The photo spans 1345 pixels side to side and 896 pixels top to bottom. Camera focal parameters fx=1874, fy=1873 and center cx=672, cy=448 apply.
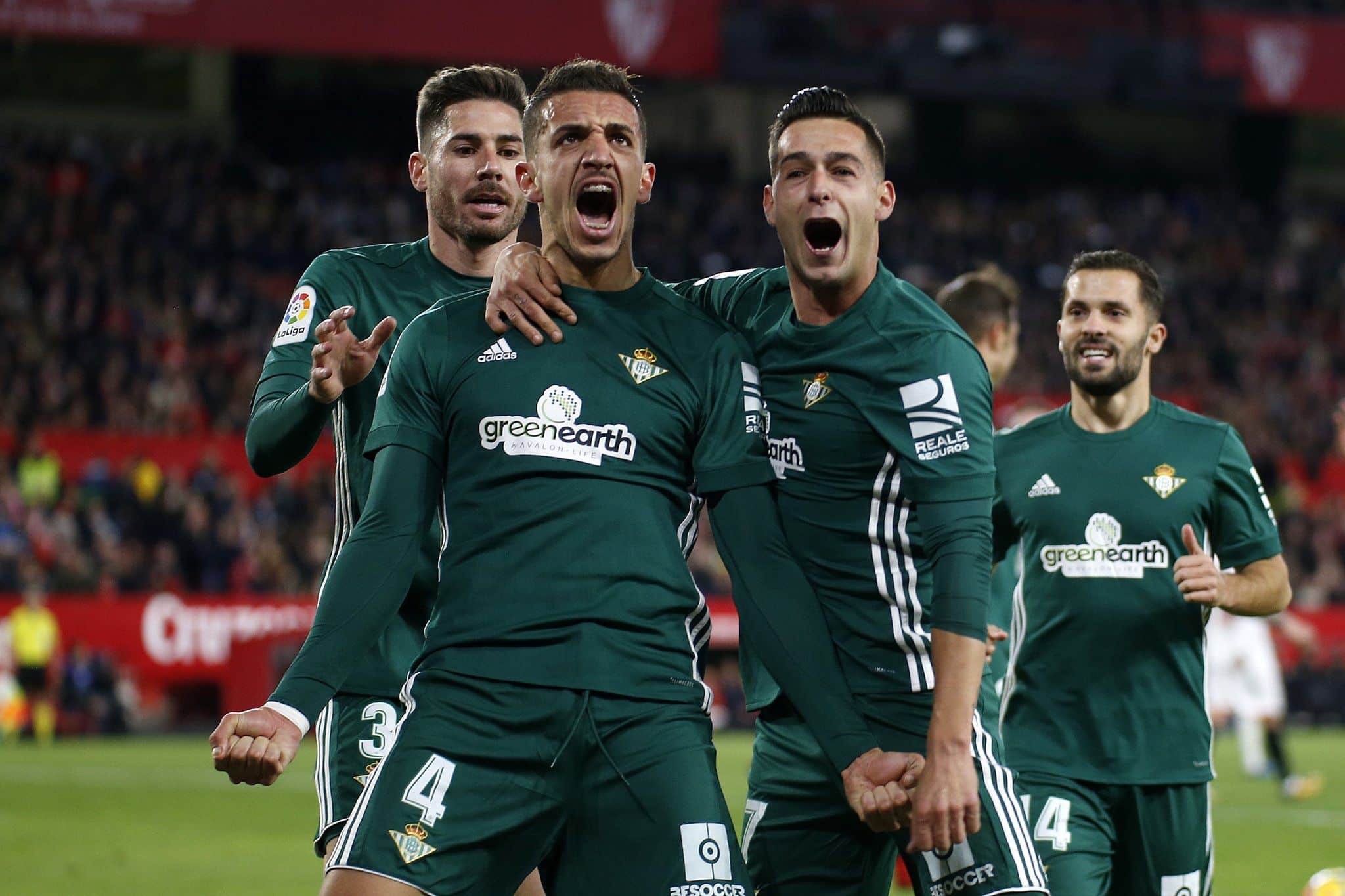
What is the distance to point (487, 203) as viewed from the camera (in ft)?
17.7

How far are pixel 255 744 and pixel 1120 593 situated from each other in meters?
3.27

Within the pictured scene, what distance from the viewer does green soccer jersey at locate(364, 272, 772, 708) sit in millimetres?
4098

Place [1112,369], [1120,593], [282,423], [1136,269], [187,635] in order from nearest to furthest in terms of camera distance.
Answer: [282,423], [1120,593], [1112,369], [1136,269], [187,635]

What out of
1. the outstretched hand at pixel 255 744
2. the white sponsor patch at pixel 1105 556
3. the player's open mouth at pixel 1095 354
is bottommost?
the outstretched hand at pixel 255 744

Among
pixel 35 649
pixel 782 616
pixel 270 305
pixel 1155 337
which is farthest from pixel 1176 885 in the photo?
pixel 270 305

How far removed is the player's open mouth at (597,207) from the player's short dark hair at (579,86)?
0.17 m

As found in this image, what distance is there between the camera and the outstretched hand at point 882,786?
4.07 meters

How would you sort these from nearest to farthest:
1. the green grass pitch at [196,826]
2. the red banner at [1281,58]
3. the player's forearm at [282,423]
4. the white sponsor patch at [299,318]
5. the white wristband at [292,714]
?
the white wristband at [292,714] → the player's forearm at [282,423] → the white sponsor patch at [299,318] → the green grass pitch at [196,826] → the red banner at [1281,58]

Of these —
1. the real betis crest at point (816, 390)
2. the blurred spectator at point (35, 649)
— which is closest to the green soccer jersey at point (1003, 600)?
the real betis crest at point (816, 390)

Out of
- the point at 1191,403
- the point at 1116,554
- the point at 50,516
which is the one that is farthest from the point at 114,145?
the point at 1116,554

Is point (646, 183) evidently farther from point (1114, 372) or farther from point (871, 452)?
point (1114, 372)

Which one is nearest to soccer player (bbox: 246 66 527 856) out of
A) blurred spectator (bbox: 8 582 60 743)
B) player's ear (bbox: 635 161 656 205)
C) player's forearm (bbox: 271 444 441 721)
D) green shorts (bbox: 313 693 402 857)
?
green shorts (bbox: 313 693 402 857)

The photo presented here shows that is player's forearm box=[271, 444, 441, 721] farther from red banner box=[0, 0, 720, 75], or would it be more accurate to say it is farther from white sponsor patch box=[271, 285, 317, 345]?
red banner box=[0, 0, 720, 75]

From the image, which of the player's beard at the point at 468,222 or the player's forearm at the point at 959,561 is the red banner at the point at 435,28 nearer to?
the player's beard at the point at 468,222
